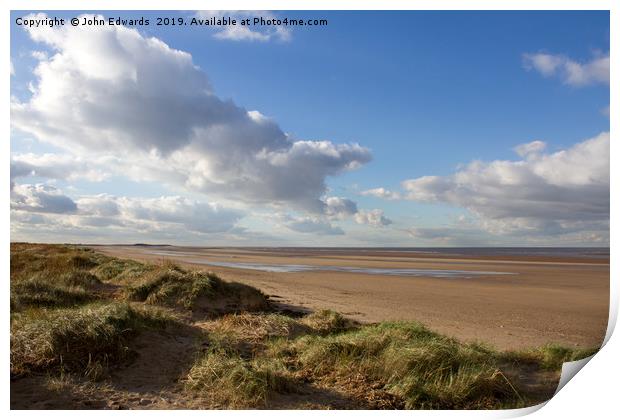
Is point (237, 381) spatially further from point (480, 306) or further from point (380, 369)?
point (480, 306)

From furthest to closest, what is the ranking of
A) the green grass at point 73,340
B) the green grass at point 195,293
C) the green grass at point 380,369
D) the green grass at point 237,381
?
the green grass at point 195,293, the green grass at point 73,340, the green grass at point 380,369, the green grass at point 237,381

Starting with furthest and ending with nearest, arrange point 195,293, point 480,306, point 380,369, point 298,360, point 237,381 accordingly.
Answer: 1. point 480,306
2. point 195,293
3. point 298,360
4. point 380,369
5. point 237,381

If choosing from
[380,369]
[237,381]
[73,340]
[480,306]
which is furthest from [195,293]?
[480,306]

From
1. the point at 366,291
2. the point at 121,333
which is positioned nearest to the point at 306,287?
the point at 366,291

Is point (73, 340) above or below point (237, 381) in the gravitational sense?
above

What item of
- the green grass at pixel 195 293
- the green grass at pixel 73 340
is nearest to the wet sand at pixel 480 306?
the green grass at pixel 195 293

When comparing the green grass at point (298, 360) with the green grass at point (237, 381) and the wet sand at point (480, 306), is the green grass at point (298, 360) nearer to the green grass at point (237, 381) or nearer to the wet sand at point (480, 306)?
the green grass at point (237, 381)

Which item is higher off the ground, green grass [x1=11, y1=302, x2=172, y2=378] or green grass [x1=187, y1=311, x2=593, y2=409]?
green grass [x1=11, y1=302, x2=172, y2=378]

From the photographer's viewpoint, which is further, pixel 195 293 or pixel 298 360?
pixel 195 293

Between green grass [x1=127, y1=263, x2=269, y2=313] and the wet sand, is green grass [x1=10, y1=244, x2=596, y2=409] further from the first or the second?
the wet sand

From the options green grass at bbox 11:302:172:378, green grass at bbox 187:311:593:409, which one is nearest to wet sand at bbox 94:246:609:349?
green grass at bbox 187:311:593:409

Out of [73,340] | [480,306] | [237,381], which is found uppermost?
[73,340]
